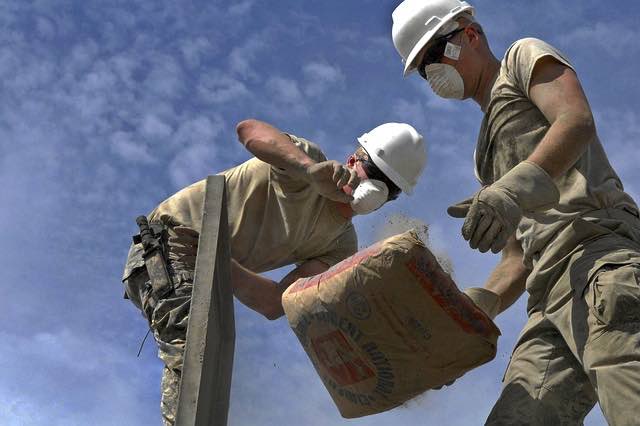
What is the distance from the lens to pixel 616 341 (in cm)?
307

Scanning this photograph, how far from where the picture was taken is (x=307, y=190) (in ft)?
15.1

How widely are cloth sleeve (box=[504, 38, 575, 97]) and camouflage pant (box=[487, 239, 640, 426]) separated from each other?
68 centimetres

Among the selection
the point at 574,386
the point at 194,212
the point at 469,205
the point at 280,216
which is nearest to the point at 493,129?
the point at 469,205

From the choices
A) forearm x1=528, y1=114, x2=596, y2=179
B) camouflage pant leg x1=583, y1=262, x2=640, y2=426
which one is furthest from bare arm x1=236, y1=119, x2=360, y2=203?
camouflage pant leg x1=583, y1=262, x2=640, y2=426

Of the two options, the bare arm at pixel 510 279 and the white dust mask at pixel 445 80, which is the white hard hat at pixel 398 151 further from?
the bare arm at pixel 510 279

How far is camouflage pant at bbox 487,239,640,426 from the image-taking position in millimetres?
3039

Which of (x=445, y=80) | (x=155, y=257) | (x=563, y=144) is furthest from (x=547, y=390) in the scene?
(x=155, y=257)

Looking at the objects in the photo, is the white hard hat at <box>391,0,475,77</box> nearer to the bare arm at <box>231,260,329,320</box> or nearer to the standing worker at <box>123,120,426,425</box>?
the standing worker at <box>123,120,426,425</box>

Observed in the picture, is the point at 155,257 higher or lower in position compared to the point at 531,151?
higher

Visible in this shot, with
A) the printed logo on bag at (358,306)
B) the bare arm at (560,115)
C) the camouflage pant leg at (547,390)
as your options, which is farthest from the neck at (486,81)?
the printed logo on bag at (358,306)

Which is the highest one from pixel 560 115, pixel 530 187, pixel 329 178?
pixel 329 178

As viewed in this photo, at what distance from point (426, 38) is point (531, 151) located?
73 cm

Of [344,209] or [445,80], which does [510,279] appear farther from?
[344,209]

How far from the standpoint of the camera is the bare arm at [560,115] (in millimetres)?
3287
